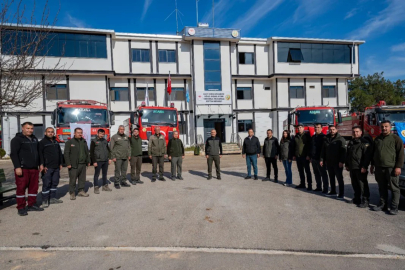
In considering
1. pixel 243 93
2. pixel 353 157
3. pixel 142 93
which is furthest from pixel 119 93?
pixel 353 157

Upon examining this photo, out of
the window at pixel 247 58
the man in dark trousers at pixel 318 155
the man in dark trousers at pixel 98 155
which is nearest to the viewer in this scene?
the man in dark trousers at pixel 318 155

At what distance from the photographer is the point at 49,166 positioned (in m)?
6.95

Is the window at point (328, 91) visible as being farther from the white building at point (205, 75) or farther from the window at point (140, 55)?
the window at point (140, 55)

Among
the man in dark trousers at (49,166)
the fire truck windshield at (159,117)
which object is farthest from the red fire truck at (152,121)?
the man in dark trousers at (49,166)

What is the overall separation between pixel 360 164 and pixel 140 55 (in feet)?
68.4

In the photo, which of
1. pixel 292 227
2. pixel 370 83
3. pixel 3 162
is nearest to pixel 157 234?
pixel 292 227

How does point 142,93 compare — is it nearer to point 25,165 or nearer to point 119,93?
point 119,93

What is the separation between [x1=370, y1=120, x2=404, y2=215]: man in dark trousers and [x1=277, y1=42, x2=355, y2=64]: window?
21321 millimetres

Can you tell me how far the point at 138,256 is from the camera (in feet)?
13.1

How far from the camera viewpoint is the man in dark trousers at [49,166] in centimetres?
681

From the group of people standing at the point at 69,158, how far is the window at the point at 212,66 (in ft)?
49.0

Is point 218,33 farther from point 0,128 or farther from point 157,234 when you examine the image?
point 157,234

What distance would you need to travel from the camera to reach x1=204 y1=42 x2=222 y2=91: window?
2431 cm

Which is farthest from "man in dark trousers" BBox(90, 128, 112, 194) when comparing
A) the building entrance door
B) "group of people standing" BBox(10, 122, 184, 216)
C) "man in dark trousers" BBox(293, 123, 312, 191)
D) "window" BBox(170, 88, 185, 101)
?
the building entrance door
